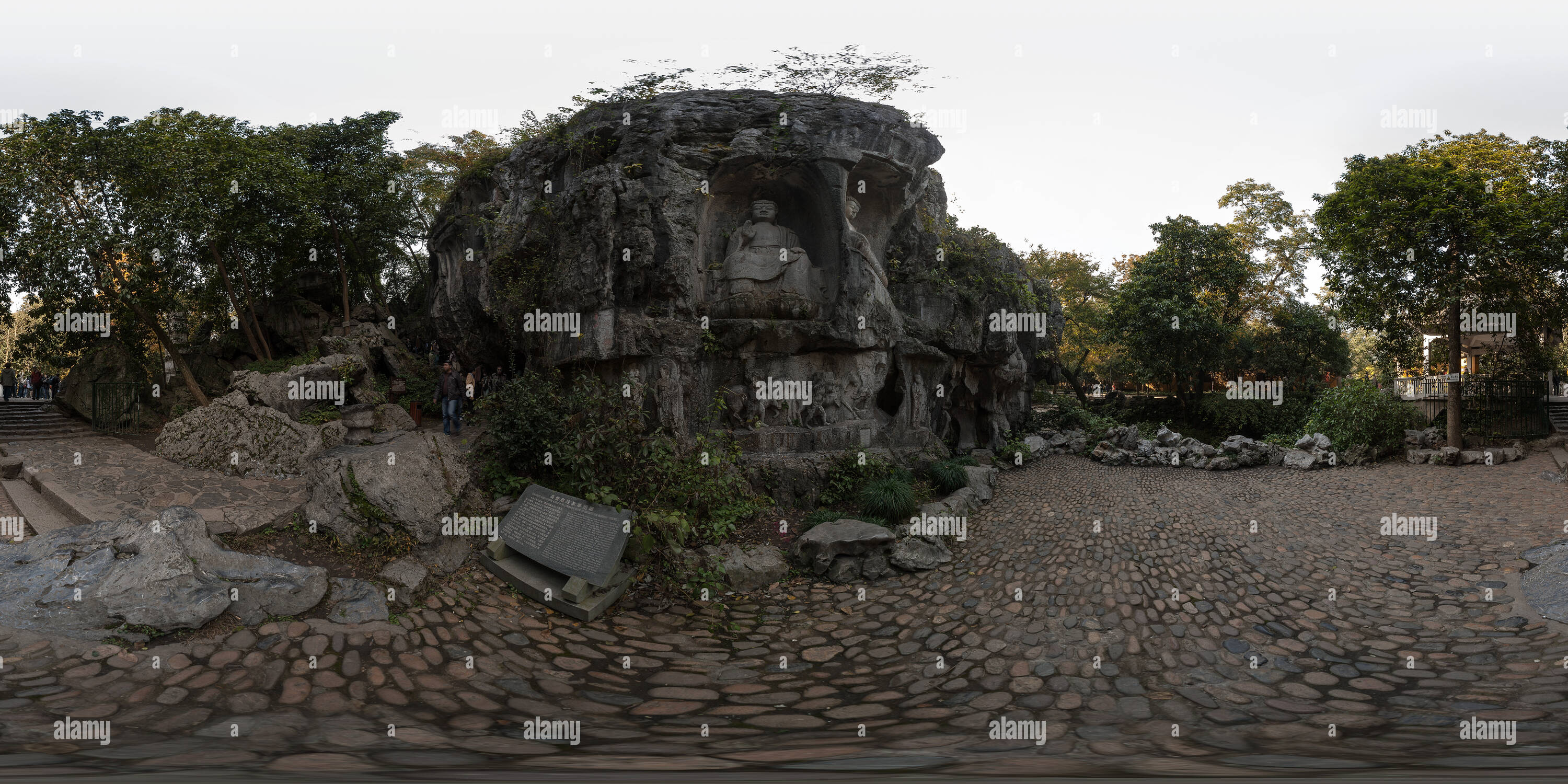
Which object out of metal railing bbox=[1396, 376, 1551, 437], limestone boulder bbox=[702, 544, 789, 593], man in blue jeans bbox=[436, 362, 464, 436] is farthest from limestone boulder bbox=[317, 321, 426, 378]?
metal railing bbox=[1396, 376, 1551, 437]

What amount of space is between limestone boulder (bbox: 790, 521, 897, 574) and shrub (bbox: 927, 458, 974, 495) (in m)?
3.09

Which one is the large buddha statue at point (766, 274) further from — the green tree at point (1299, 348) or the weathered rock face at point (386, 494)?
the green tree at point (1299, 348)

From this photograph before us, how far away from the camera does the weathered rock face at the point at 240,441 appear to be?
31.3 feet

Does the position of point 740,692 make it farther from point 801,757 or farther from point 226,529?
point 226,529

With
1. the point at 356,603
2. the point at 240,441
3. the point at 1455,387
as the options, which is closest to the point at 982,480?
the point at 356,603

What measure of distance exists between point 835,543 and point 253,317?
17.1 m

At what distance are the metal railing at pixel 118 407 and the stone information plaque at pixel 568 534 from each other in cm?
1208

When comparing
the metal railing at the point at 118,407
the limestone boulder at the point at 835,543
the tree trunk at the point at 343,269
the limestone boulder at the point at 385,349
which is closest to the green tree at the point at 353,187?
the tree trunk at the point at 343,269

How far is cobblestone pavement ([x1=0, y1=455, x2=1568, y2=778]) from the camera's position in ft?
13.4

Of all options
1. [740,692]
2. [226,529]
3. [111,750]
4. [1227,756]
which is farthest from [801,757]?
[226,529]

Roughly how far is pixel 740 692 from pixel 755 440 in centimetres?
604

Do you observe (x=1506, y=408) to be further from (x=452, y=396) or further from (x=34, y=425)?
(x=34, y=425)

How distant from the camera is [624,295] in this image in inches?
429

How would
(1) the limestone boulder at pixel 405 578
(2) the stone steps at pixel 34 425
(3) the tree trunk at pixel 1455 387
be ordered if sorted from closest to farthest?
(1) the limestone boulder at pixel 405 578, (2) the stone steps at pixel 34 425, (3) the tree trunk at pixel 1455 387
